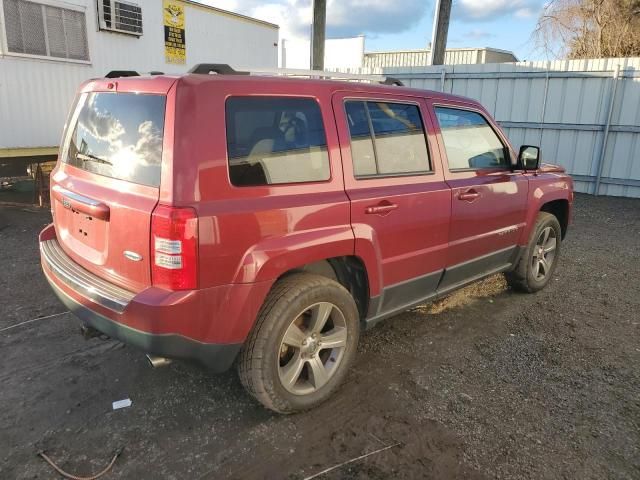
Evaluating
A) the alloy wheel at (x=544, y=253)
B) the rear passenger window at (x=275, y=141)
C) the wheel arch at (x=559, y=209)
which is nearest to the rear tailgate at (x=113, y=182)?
the rear passenger window at (x=275, y=141)

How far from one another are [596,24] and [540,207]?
1337 cm

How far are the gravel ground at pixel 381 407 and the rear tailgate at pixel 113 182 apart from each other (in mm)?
689

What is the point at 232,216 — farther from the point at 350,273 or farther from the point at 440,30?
the point at 440,30

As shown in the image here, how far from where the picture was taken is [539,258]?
16.2 feet

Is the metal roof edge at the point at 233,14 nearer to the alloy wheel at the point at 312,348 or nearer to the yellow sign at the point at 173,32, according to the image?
the yellow sign at the point at 173,32

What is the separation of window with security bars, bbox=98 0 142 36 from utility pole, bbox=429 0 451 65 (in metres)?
6.31

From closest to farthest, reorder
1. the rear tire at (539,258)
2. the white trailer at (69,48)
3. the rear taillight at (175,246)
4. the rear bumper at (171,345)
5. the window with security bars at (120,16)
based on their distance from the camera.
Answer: the rear taillight at (175,246)
the rear bumper at (171,345)
the rear tire at (539,258)
the white trailer at (69,48)
the window with security bars at (120,16)

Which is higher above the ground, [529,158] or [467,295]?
[529,158]

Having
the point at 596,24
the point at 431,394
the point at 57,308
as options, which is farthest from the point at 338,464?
the point at 596,24

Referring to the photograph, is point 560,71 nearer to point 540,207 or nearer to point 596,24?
point 596,24

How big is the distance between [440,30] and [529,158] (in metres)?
8.34

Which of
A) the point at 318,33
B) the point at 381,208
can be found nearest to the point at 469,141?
the point at 381,208

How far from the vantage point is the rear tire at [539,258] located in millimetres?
4715

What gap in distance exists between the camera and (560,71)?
1053 cm
